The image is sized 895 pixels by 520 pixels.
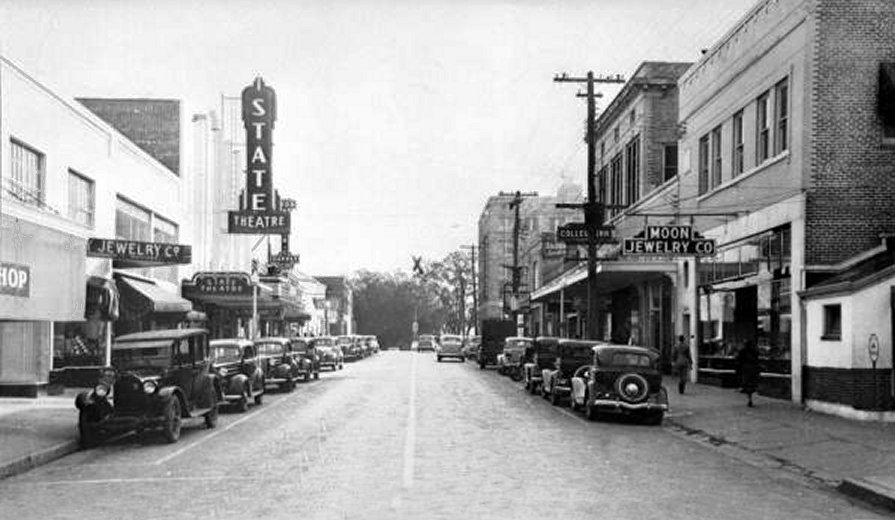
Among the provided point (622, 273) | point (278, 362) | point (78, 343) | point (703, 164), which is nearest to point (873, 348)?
point (703, 164)

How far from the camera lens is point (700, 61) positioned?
30.4 metres

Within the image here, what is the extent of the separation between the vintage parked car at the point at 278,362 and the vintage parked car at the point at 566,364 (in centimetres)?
809

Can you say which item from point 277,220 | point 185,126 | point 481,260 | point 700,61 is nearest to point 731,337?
point 700,61

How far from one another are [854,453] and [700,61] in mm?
18370

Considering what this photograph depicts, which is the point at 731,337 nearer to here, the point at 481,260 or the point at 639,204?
the point at 639,204

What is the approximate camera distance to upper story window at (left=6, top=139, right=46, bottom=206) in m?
23.0

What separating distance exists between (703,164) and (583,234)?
4.81 meters

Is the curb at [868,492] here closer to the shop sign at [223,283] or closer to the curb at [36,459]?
the curb at [36,459]

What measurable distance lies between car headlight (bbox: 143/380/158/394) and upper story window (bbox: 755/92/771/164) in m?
15.8

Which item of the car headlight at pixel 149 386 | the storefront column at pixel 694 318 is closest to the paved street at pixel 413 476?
the car headlight at pixel 149 386

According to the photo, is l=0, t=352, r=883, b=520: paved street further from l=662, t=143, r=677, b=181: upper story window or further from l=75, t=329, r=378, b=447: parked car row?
l=662, t=143, r=677, b=181: upper story window

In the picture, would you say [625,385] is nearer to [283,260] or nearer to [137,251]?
[137,251]

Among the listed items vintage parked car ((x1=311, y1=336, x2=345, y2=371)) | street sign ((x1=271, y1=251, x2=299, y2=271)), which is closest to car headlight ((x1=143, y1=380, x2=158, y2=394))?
vintage parked car ((x1=311, y1=336, x2=345, y2=371))

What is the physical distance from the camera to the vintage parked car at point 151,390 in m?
15.8
